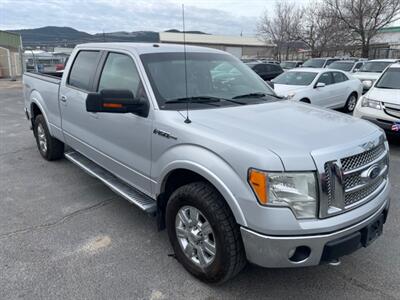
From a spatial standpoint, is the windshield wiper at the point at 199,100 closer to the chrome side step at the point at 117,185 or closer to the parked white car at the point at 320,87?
the chrome side step at the point at 117,185

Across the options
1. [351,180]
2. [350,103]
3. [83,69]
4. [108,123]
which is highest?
[83,69]

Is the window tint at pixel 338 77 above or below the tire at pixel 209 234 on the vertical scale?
above

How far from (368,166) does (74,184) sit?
3800 mm

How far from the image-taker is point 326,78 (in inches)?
429

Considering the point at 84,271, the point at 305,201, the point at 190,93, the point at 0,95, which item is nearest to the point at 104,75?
the point at 190,93

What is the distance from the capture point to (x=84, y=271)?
3.02 metres

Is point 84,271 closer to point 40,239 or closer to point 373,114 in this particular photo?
point 40,239

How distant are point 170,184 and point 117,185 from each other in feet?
2.90

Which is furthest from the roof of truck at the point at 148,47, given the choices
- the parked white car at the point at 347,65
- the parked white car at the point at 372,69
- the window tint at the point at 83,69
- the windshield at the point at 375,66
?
the parked white car at the point at 347,65

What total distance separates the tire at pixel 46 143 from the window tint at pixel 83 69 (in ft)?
4.17

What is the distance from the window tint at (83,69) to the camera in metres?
4.30

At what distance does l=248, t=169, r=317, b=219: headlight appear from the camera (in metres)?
2.29

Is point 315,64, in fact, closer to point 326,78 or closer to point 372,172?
point 326,78

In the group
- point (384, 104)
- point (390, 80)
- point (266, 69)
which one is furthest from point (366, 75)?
point (384, 104)
